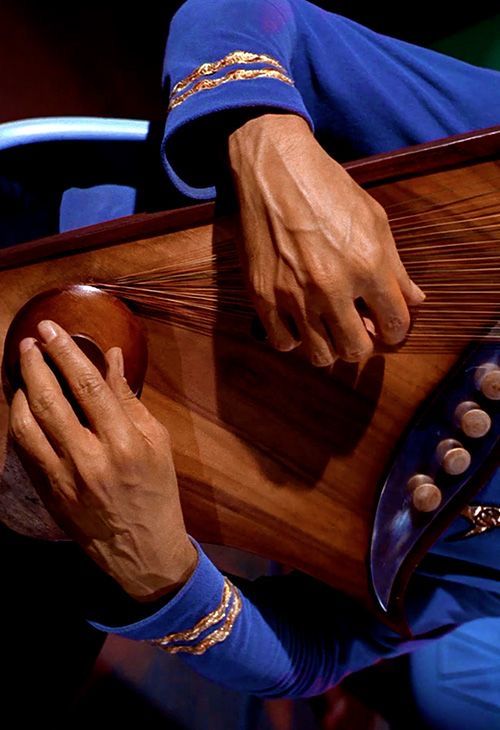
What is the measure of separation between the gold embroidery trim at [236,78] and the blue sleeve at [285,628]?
544mm

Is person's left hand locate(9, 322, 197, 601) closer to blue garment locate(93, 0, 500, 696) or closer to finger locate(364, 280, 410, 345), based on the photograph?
blue garment locate(93, 0, 500, 696)

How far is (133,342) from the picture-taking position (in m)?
0.73

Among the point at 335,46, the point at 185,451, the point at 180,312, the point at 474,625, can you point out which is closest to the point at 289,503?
the point at 185,451

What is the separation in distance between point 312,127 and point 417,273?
21cm

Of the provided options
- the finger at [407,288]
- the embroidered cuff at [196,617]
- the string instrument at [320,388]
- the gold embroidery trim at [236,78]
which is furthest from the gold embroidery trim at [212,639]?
the gold embroidery trim at [236,78]

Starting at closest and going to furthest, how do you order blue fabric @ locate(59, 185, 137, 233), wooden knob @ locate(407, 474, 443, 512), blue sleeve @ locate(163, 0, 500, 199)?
blue sleeve @ locate(163, 0, 500, 199), wooden knob @ locate(407, 474, 443, 512), blue fabric @ locate(59, 185, 137, 233)

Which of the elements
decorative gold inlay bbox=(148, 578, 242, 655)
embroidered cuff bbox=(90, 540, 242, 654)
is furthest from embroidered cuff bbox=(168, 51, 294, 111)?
decorative gold inlay bbox=(148, 578, 242, 655)

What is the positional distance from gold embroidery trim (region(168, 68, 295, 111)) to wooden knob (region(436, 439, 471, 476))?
474mm

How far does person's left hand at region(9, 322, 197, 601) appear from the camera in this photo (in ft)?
2.16

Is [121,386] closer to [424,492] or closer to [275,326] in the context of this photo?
[275,326]

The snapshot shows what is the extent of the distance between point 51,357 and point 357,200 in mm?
339

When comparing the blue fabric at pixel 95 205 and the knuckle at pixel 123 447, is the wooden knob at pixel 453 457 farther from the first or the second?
the blue fabric at pixel 95 205

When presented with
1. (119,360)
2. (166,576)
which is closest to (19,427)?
(119,360)

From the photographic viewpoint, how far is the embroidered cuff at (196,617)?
83 cm
